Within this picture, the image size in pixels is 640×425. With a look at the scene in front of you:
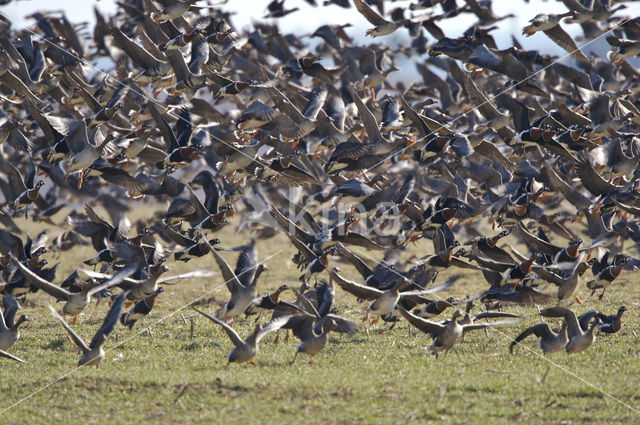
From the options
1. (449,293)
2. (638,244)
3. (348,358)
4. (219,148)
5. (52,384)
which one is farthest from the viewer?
(449,293)

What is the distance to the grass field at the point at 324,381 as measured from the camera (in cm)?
782

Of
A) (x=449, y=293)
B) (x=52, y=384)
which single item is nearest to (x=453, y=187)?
(x=449, y=293)

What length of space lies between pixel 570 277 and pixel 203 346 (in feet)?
19.2

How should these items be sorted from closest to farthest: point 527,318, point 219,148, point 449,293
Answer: point 527,318
point 219,148
point 449,293

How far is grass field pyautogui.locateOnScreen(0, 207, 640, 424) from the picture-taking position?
782 cm

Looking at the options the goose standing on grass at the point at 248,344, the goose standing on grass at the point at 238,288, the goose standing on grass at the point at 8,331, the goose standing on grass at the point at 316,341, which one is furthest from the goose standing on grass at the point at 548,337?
the goose standing on grass at the point at 8,331

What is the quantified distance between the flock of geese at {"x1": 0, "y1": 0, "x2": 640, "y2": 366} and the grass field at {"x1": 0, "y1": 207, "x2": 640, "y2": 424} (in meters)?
0.41

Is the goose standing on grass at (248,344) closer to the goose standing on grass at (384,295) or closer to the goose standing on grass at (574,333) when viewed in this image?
the goose standing on grass at (384,295)

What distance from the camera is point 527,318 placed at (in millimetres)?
12445

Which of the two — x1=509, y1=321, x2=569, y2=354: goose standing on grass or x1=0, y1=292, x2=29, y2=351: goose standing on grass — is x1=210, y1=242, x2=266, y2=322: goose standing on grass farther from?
x1=509, y1=321, x2=569, y2=354: goose standing on grass

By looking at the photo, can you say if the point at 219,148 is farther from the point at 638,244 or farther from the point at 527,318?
the point at 638,244

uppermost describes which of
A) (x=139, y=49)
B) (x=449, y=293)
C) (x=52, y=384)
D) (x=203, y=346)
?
(x=139, y=49)

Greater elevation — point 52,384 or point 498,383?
point 52,384

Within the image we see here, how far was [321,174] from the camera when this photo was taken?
17.4 metres
